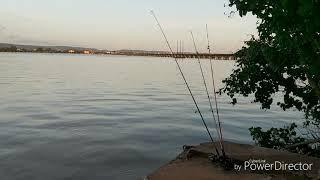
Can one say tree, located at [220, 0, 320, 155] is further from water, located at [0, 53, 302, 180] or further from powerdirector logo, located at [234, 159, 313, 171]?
water, located at [0, 53, 302, 180]

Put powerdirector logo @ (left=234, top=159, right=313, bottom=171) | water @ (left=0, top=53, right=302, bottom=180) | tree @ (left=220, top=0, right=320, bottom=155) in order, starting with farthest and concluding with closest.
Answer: water @ (left=0, top=53, right=302, bottom=180)
powerdirector logo @ (left=234, top=159, right=313, bottom=171)
tree @ (left=220, top=0, right=320, bottom=155)

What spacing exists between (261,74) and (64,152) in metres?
7.56

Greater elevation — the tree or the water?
the tree

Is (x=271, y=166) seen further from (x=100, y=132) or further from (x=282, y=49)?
(x=100, y=132)

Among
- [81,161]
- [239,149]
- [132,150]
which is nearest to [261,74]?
[239,149]

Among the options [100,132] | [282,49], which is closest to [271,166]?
[282,49]

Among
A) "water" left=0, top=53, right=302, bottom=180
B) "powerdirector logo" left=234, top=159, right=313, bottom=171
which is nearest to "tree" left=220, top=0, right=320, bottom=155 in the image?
"powerdirector logo" left=234, top=159, right=313, bottom=171

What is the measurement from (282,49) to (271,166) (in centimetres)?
316

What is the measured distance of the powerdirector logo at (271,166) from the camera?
26.8 ft

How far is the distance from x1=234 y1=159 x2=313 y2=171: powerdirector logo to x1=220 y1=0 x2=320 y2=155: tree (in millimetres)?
1961

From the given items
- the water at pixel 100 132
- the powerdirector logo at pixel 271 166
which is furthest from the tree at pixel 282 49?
the water at pixel 100 132

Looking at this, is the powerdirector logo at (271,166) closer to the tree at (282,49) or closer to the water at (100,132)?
the tree at (282,49)

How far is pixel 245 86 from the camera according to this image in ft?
44.7

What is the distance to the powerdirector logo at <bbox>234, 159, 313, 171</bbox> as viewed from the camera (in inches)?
322
